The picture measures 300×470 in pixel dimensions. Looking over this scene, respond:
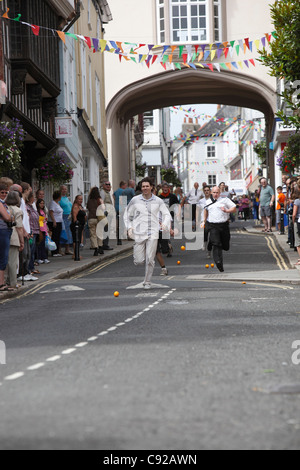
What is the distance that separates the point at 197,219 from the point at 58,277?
15.2 m

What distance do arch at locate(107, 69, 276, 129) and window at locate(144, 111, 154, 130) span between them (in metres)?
34.2

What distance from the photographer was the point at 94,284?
14875mm

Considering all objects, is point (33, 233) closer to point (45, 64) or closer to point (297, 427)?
point (45, 64)

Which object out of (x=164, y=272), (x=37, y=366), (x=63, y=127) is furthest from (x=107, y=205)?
(x=37, y=366)

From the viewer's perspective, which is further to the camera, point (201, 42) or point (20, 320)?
A: point (201, 42)

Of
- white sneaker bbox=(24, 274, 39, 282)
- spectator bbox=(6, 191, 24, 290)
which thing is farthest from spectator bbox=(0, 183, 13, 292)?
white sneaker bbox=(24, 274, 39, 282)

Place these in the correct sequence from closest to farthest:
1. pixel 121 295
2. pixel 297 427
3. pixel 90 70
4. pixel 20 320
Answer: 1. pixel 297 427
2. pixel 20 320
3. pixel 121 295
4. pixel 90 70

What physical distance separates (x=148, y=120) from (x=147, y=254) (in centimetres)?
6298

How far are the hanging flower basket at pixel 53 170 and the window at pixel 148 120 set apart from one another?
169ft

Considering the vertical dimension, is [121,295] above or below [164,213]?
below

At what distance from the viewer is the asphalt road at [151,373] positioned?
14.2ft

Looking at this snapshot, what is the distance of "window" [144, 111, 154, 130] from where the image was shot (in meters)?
75.6

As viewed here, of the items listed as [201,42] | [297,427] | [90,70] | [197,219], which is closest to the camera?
[297,427]

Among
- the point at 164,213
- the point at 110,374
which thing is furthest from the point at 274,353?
the point at 164,213
